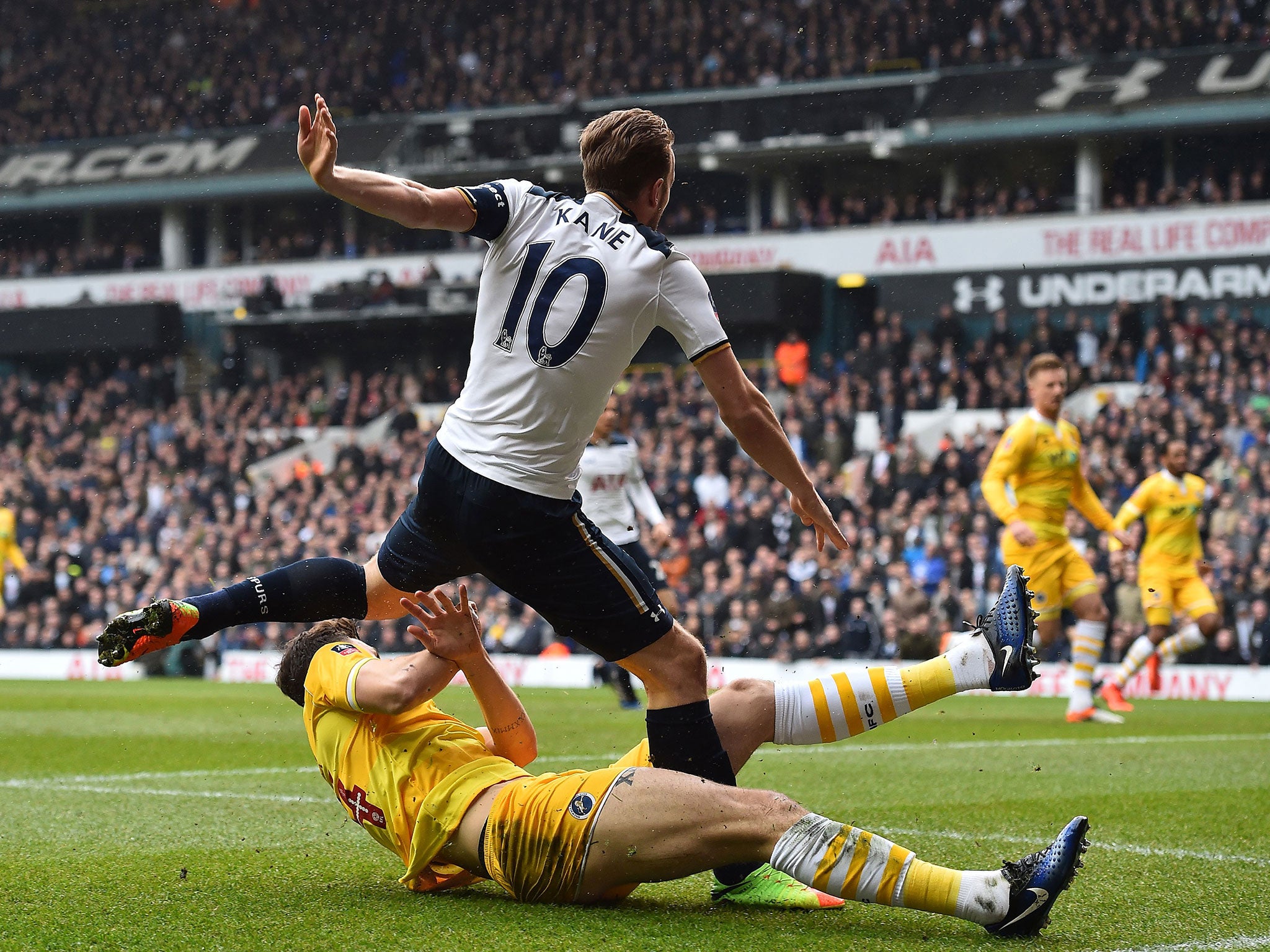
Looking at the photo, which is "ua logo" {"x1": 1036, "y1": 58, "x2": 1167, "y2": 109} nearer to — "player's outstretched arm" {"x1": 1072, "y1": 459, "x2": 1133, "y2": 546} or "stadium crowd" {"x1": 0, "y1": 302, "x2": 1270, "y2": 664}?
"stadium crowd" {"x1": 0, "y1": 302, "x2": 1270, "y2": 664}

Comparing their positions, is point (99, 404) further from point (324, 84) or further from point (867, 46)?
point (867, 46)

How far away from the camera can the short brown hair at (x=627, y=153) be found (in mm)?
4262

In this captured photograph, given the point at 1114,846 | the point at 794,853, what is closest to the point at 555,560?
the point at 794,853

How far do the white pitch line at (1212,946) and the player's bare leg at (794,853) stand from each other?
0.26 metres

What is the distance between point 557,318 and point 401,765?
1.33 metres

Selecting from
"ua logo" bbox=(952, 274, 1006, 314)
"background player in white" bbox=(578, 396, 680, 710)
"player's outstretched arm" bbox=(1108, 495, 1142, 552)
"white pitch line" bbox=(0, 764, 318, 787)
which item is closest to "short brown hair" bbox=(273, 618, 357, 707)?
"white pitch line" bbox=(0, 764, 318, 787)

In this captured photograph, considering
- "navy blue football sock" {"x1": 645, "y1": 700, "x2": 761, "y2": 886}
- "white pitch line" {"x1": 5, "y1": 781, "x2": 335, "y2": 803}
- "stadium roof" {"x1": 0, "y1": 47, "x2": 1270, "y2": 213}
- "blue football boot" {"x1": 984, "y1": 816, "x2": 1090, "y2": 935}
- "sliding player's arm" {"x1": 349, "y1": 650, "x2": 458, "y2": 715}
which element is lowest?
"white pitch line" {"x1": 5, "y1": 781, "x2": 335, "y2": 803}

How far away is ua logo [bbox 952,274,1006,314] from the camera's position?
2555 centimetres

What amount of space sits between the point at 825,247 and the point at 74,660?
14.5 meters

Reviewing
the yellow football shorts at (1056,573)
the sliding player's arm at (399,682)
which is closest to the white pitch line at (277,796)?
the sliding player's arm at (399,682)

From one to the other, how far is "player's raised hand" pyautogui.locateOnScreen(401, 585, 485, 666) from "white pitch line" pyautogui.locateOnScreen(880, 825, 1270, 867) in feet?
7.61

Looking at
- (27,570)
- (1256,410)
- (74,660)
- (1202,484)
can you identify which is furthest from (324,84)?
(1202,484)

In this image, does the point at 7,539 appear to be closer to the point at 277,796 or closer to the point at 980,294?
the point at 277,796

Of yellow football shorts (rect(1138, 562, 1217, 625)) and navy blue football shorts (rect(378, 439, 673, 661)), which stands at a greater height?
navy blue football shorts (rect(378, 439, 673, 661))
